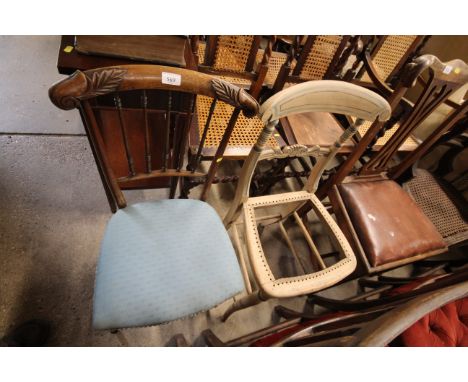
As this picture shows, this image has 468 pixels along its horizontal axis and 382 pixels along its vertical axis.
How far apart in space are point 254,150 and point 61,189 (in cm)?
134

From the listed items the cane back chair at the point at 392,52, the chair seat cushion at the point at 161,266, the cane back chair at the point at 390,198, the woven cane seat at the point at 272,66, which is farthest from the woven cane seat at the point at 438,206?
the chair seat cushion at the point at 161,266

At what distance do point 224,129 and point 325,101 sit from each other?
0.60m

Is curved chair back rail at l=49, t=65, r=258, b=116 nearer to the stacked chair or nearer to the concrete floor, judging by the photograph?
the stacked chair

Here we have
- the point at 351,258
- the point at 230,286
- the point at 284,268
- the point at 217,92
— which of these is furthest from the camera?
the point at 284,268

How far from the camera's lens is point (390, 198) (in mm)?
1265

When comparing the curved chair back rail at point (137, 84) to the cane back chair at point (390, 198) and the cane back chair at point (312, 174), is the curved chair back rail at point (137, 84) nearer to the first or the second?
the cane back chair at point (312, 174)

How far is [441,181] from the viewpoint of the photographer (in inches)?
60.7

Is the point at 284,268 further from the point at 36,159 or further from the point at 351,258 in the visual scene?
the point at 36,159

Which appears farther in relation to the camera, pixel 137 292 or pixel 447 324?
pixel 447 324

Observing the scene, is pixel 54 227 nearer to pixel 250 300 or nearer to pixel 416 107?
pixel 250 300

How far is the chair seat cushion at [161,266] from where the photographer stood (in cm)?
69

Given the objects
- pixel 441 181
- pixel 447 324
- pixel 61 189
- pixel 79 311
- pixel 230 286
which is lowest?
pixel 447 324

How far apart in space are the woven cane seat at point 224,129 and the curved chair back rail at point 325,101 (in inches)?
17.8

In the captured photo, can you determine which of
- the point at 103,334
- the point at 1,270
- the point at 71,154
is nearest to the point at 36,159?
the point at 71,154
